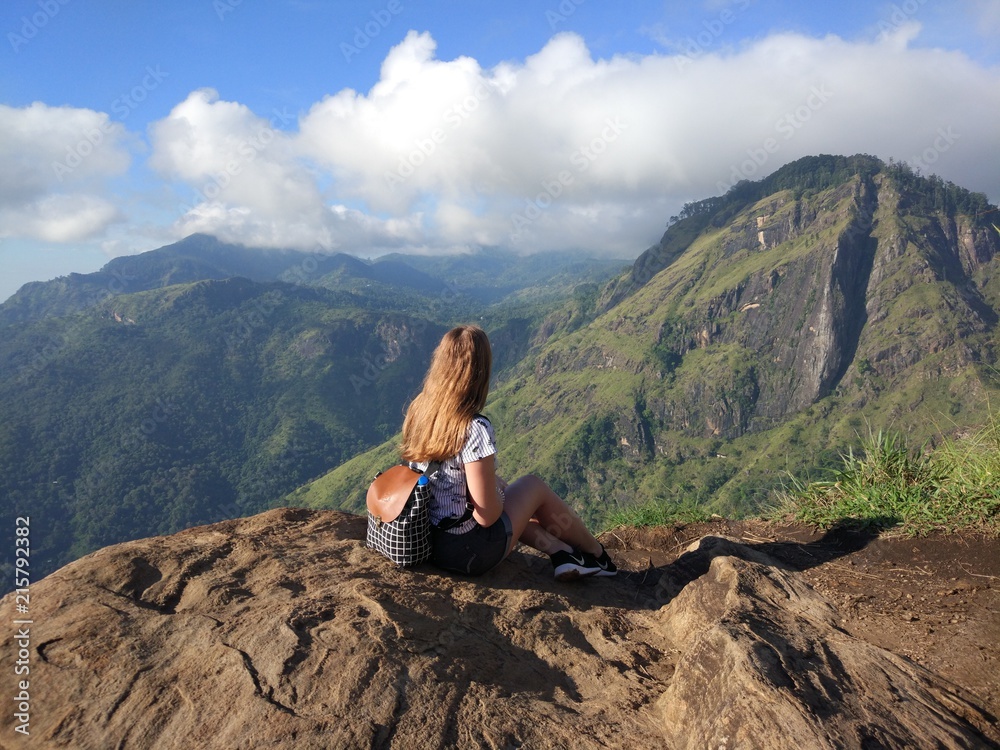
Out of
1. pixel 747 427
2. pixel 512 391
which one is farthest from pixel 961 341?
pixel 512 391

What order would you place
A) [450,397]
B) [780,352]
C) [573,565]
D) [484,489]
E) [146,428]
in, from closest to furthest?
1. [484,489]
2. [450,397]
3. [573,565]
4. [146,428]
5. [780,352]

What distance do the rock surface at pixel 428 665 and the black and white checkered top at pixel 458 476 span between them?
491 millimetres

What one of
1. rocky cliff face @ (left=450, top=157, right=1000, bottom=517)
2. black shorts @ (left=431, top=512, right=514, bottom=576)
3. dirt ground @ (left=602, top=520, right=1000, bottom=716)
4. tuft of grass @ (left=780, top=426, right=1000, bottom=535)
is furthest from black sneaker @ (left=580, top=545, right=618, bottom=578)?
rocky cliff face @ (left=450, top=157, right=1000, bottom=517)

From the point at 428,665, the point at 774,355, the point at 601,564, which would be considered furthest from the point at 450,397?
the point at 774,355

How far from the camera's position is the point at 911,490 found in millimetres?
5910

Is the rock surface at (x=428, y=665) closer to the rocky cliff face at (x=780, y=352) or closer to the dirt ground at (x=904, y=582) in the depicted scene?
the dirt ground at (x=904, y=582)

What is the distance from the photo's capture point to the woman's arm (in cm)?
421

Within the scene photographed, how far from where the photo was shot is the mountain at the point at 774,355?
410 feet

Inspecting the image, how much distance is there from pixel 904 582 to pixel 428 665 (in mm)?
4087

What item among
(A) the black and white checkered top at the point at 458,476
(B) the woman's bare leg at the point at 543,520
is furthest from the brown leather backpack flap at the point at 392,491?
(B) the woman's bare leg at the point at 543,520

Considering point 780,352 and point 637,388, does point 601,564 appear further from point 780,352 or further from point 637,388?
point 780,352

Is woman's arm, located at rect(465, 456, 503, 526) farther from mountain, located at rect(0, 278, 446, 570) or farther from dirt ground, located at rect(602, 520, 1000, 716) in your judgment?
mountain, located at rect(0, 278, 446, 570)

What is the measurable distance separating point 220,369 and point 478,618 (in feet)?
667

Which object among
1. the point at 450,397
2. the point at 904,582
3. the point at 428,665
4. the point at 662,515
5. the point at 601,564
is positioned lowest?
the point at 662,515
